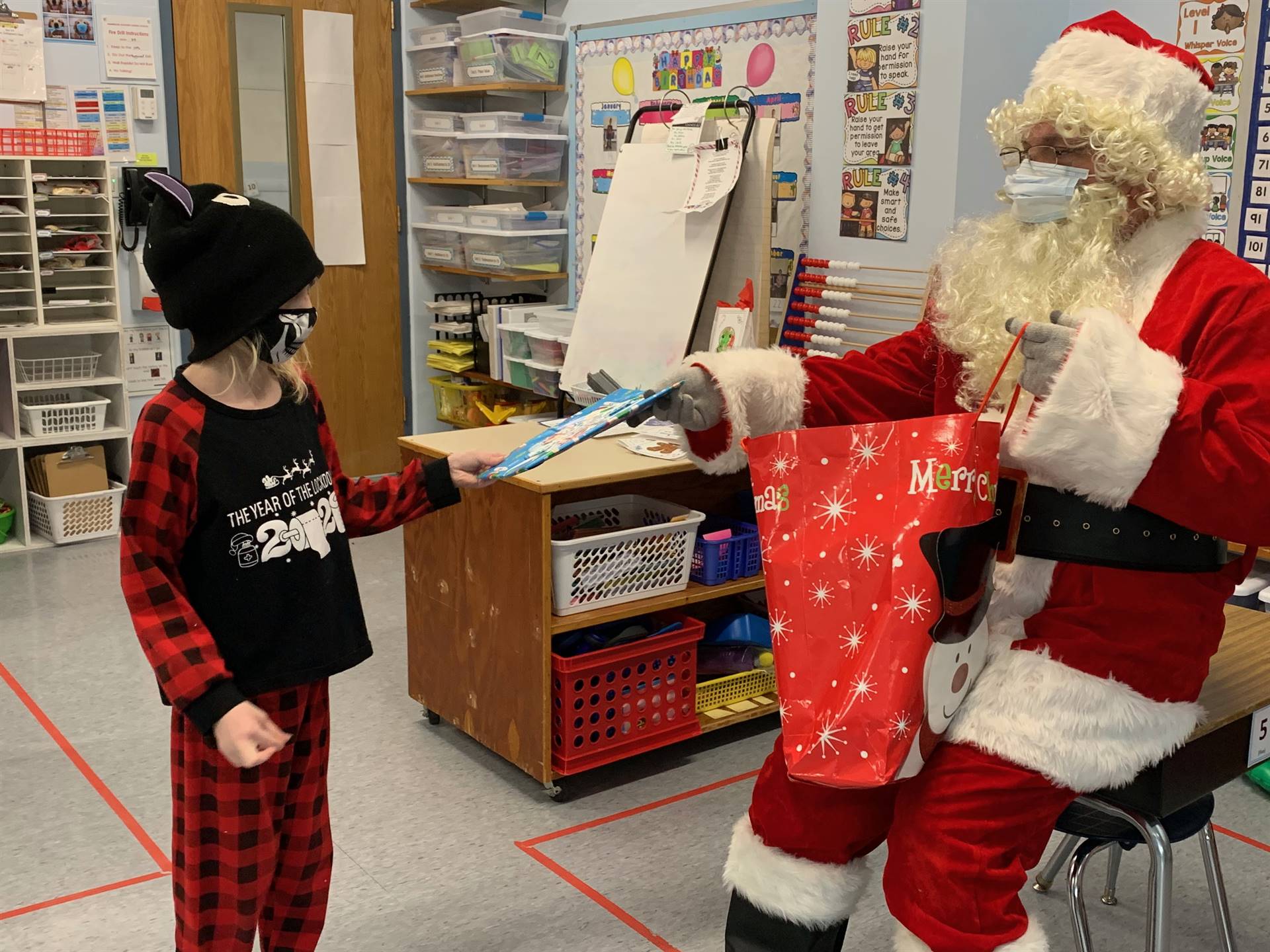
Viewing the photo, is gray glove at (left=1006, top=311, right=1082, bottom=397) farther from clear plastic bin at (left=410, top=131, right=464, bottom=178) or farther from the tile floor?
clear plastic bin at (left=410, top=131, right=464, bottom=178)

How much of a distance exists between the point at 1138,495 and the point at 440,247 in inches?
164

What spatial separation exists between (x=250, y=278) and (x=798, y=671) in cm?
87

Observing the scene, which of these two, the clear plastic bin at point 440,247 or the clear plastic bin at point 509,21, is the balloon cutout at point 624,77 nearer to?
the clear plastic bin at point 509,21

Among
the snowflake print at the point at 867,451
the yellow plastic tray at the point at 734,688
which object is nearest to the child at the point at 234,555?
the snowflake print at the point at 867,451

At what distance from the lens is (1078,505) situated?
156 cm

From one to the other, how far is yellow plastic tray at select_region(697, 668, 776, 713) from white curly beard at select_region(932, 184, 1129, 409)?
1.43 metres

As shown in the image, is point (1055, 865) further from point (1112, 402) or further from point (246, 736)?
point (246, 736)

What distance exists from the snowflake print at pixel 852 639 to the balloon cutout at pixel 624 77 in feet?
11.0

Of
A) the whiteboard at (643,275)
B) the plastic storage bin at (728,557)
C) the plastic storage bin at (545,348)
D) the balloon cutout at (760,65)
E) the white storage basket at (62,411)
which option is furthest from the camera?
the white storage basket at (62,411)

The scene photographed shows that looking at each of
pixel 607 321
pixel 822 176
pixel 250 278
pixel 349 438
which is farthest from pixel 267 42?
pixel 250 278

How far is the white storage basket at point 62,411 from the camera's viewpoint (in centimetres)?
452

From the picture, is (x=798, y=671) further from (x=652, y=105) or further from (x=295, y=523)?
(x=652, y=105)

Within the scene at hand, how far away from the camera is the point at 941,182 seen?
3273 millimetres

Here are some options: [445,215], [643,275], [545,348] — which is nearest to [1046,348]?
[643,275]
